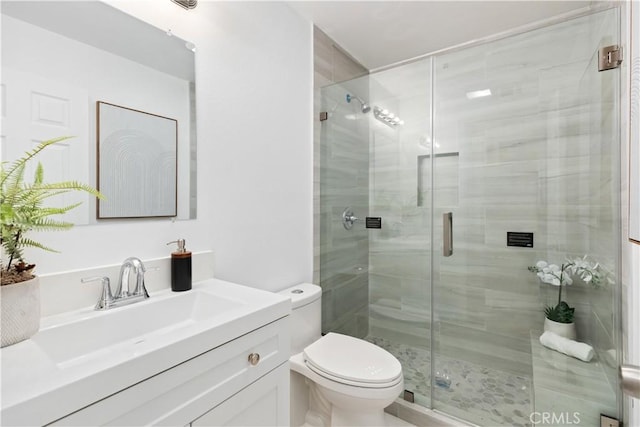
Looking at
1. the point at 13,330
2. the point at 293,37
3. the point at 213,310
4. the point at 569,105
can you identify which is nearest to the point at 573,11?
the point at 569,105

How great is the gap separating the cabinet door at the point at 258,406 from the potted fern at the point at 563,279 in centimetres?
144

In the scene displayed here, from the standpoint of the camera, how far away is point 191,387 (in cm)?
75

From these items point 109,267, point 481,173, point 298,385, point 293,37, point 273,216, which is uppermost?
point 293,37

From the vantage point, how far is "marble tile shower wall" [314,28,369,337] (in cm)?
204

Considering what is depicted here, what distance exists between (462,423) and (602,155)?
146cm

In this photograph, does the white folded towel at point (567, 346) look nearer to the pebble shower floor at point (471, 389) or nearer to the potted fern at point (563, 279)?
the potted fern at point (563, 279)

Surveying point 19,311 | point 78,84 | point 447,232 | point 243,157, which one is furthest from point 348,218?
point 19,311

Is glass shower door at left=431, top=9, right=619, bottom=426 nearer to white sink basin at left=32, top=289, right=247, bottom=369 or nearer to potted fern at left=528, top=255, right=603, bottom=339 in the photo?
potted fern at left=528, top=255, right=603, bottom=339

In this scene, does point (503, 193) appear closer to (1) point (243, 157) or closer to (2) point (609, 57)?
(2) point (609, 57)

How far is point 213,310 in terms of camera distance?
3.63 ft

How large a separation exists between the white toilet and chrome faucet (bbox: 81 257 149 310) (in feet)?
2.31

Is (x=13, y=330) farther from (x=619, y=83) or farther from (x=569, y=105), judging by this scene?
(x=569, y=105)

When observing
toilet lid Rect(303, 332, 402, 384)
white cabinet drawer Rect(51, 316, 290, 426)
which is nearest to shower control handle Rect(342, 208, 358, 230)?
toilet lid Rect(303, 332, 402, 384)

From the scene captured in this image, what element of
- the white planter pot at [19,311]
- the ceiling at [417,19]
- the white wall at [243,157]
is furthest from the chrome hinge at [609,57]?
the white planter pot at [19,311]
